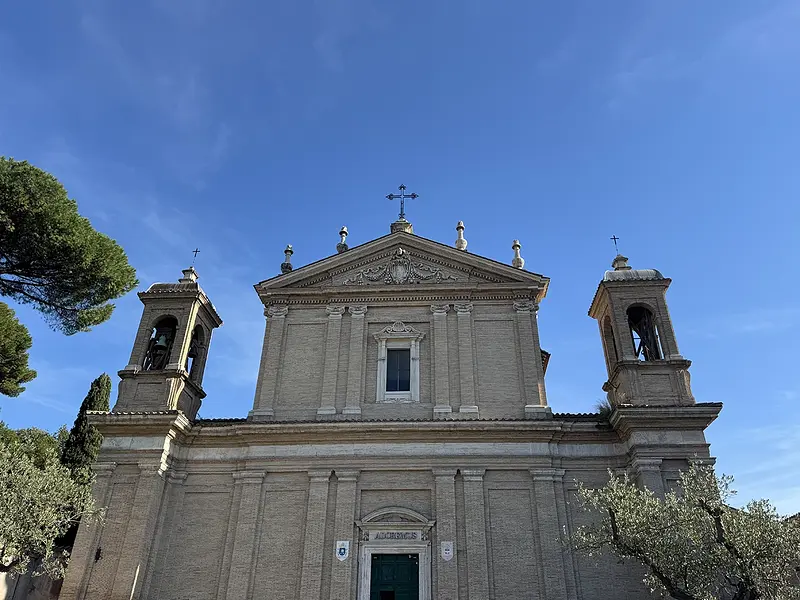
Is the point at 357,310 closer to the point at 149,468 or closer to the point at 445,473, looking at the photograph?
the point at 445,473

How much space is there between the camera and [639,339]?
57.8 ft

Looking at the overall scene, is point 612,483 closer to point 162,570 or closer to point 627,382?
point 627,382

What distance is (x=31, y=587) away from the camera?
1573 cm

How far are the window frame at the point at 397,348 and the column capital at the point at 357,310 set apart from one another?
792 millimetres

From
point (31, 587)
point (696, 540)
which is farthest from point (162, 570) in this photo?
point (696, 540)

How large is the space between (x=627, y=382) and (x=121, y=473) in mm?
12742

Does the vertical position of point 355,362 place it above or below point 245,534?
above

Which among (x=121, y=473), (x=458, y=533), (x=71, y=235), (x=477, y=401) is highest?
(x=71, y=235)

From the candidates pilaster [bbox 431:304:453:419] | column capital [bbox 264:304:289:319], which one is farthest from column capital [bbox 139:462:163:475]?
pilaster [bbox 431:304:453:419]

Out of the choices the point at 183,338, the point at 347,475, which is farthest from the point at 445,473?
the point at 183,338

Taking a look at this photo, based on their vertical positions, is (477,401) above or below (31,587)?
above

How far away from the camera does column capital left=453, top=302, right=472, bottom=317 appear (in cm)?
1800

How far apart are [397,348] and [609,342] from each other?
6.21 metres

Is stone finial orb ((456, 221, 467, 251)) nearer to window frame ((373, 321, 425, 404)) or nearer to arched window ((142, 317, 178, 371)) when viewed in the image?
window frame ((373, 321, 425, 404))
